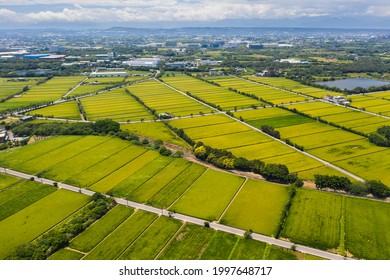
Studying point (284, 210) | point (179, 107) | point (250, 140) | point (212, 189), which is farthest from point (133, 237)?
point (179, 107)

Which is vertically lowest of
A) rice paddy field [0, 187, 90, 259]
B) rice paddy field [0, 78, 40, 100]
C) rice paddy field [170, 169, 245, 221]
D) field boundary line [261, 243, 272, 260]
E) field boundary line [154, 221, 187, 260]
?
rice paddy field [0, 78, 40, 100]

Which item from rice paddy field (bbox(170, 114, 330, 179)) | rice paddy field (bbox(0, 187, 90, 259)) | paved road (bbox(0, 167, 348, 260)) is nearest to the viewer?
paved road (bbox(0, 167, 348, 260))

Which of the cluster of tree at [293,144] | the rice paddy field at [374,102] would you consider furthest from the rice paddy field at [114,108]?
the rice paddy field at [374,102]

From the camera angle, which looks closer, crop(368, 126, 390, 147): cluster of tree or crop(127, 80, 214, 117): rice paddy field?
crop(368, 126, 390, 147): cluster of tree

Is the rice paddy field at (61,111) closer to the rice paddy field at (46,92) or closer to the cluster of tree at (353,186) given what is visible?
the rice paddy field at (46,92)

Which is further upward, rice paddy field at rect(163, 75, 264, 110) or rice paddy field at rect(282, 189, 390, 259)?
rice paddy field at rect(282, 189, 390, 259)

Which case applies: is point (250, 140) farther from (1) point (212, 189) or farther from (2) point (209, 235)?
(2) point (209, 235)

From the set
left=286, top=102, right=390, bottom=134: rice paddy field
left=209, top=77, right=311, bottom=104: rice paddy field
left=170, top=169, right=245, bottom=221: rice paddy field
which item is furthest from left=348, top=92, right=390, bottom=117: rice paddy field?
left=170, top=169, right=245, bottom=221: rice paddy field

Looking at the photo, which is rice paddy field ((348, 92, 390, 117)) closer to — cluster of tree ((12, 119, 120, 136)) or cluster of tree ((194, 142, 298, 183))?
cluster of tree ((194, 142, 298, 183))

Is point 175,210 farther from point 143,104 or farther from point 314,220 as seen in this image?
point 143,104
